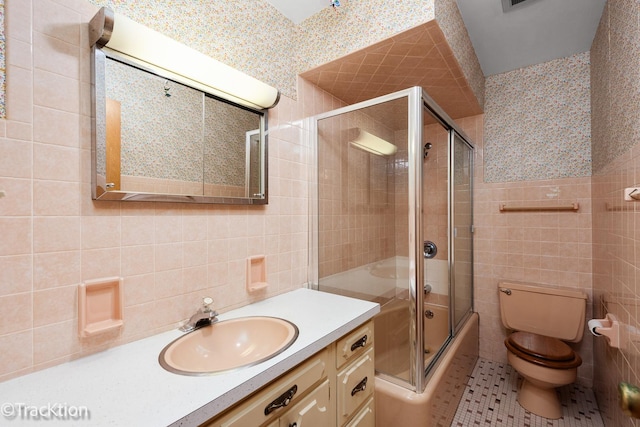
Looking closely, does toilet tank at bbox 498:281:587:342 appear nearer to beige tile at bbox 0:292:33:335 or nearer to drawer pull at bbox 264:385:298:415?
drawer pull at bbox 264:385:298:415

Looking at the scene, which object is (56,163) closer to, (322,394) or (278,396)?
(278,396)

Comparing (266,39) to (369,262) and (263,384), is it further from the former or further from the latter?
(263,384)

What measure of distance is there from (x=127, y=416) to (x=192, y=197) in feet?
2.43

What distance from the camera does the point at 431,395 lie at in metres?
1.31

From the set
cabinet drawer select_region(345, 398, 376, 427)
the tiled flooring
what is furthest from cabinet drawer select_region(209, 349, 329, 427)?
the tiled flooring

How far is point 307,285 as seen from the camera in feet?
5.61

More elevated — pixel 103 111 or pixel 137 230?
pixel 103 111

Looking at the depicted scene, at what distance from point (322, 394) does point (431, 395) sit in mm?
644

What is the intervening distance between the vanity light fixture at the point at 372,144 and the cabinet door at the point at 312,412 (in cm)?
120

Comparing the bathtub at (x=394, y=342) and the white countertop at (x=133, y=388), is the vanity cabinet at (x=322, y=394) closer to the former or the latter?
the white countertop at (x=133, y=388)

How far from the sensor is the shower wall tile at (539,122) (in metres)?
2.00

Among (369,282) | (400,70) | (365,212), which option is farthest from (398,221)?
(400,70)

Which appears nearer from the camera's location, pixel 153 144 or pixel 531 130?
pixel 153 144

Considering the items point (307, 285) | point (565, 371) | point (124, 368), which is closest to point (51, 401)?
→ point (124, 368)
